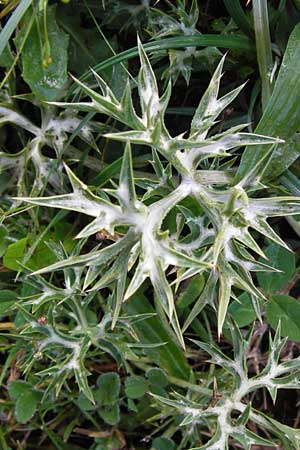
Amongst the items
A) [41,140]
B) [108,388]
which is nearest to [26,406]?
[108,388]

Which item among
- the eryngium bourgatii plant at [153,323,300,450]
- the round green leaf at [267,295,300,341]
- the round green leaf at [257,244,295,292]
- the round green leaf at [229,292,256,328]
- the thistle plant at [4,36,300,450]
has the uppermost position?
the thistle plant at [4,36,300,450]

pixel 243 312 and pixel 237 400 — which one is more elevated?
pixel 243 312

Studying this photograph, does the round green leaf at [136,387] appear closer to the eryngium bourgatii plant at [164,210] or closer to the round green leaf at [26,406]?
the round green leaf at [26,406]

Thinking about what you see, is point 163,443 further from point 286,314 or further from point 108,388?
point 286,314

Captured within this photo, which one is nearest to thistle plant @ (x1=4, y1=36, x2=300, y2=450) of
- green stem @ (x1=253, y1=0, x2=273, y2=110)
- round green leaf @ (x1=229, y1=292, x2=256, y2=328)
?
round green leaf @ (x1=229, y1=292, x2=256, y2=328)

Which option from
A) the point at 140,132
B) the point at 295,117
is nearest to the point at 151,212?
the point at 140,132

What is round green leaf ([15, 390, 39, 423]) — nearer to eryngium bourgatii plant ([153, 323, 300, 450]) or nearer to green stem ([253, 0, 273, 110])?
eryngium bourgatii plant ([153, 323, 300, 450])

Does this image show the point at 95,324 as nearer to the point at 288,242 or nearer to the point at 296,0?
the point at 288,242
